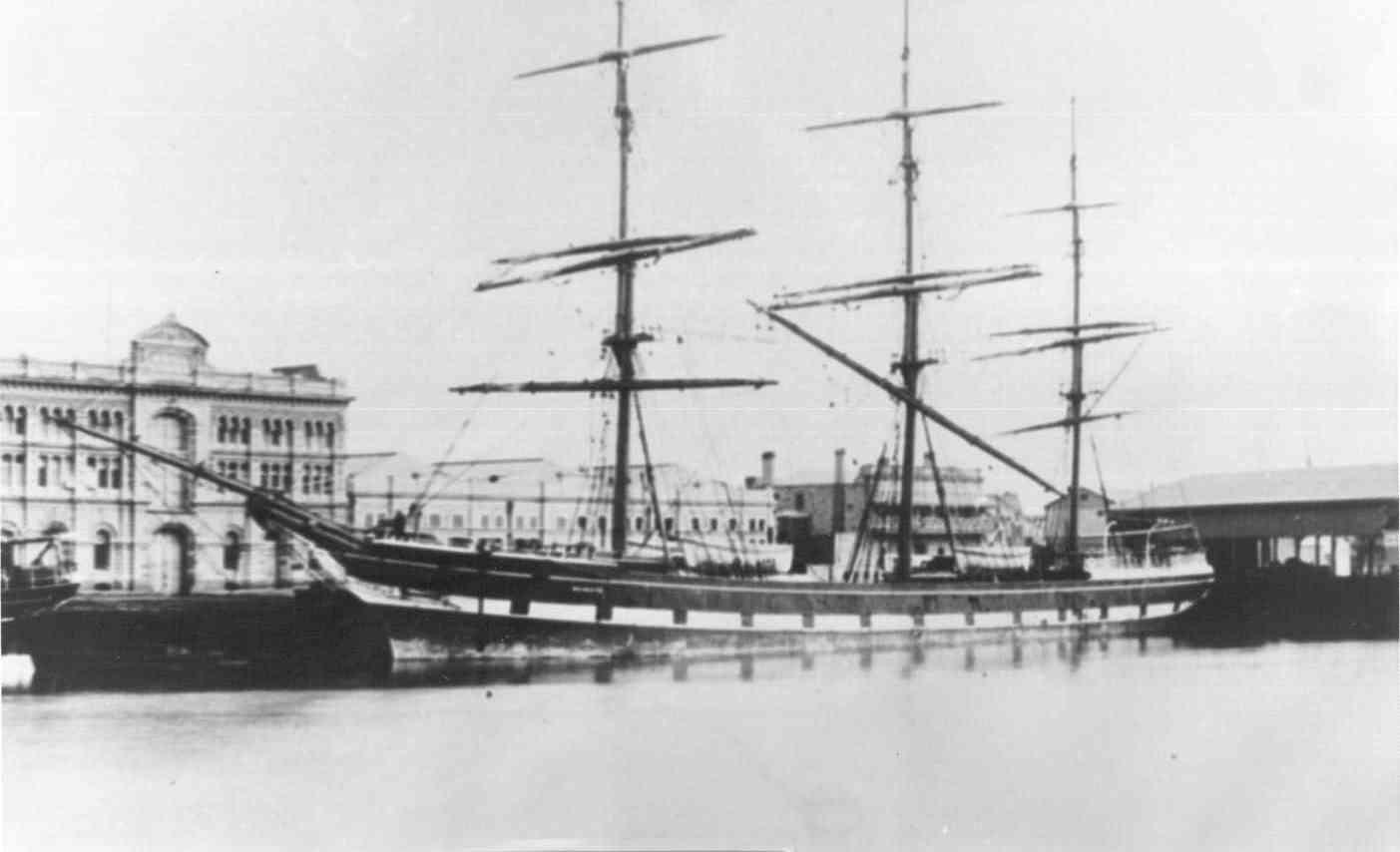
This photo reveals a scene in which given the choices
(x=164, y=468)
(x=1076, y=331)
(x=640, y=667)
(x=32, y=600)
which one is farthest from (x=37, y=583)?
(x=1076, y=331)

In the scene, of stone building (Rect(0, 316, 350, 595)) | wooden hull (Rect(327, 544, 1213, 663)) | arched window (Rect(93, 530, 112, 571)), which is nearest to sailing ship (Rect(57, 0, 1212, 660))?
wooden hull (Rect(327, 544, 1213, 663))

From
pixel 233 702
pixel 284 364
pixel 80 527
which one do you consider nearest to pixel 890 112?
pixel 284 364

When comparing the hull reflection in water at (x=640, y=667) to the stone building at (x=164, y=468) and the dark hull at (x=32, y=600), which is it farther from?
the stone building at (x=164, y=468)

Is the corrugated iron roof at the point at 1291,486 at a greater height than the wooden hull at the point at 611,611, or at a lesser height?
greater

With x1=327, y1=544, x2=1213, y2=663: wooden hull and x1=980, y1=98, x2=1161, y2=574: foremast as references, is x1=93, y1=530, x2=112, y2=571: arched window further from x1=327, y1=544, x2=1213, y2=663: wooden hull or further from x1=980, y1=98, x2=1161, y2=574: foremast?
x1=980, y1=98, x2=1161, y2=574: foremast

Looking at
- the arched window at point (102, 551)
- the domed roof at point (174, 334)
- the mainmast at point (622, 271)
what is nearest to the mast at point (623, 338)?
the mainmast at point (622, 271)
